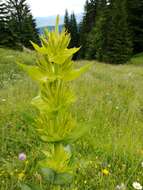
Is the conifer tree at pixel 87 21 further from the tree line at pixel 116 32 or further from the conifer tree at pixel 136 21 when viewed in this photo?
the conifer tree at pixel 136 21

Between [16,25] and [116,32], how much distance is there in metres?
21.1

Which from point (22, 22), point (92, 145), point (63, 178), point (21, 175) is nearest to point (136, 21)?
point (22, 22)

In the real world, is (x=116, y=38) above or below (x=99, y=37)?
above

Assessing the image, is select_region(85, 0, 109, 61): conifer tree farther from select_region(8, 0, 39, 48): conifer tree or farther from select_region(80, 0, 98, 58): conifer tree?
select_region(8, 0, 39, 48): conifer tree

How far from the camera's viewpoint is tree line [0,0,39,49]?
46.1 m

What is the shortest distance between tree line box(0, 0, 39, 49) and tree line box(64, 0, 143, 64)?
7.46 m

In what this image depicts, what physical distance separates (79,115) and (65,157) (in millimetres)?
4549

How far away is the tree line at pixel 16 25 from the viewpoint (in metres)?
46.1

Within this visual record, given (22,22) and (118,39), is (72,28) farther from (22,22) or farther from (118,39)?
(118,39)

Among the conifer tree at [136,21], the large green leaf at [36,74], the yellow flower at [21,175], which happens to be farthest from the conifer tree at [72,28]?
the large green leaf at [36,74]

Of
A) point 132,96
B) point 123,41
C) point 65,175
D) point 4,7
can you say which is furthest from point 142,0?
point 65,175

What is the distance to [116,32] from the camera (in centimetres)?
5184

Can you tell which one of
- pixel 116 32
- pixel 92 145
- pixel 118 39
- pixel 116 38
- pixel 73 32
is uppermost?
pixel 92 145

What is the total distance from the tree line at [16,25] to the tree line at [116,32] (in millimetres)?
7462
